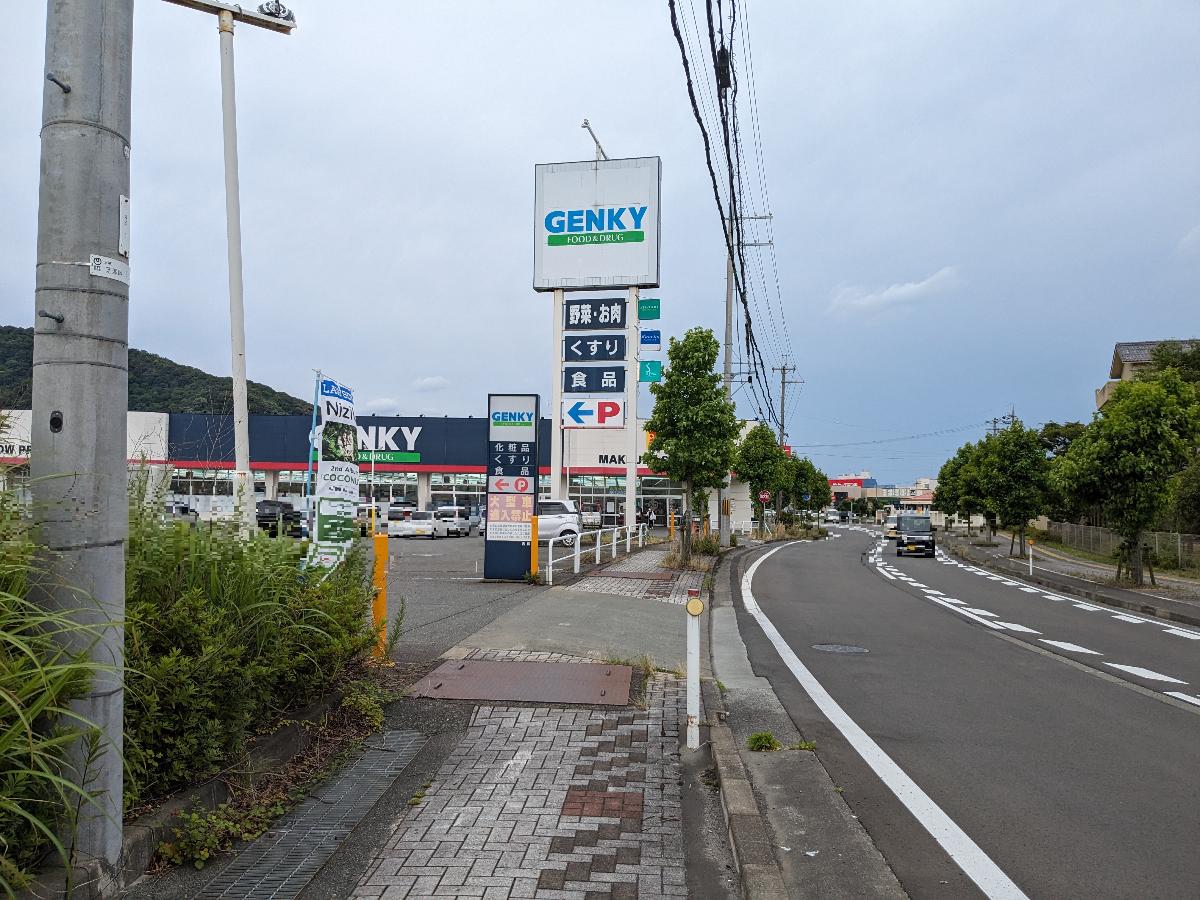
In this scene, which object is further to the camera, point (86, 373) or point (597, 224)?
point (597, 224)

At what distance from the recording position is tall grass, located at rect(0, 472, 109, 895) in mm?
2826

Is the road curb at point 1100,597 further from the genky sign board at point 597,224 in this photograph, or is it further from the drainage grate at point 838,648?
the genky sign board at point 597,224

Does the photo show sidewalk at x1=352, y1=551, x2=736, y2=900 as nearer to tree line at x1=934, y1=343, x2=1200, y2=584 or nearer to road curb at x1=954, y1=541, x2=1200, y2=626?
road curb at x1=954, y1=541, x2=1200, y2=626

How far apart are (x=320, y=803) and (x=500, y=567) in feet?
35.5

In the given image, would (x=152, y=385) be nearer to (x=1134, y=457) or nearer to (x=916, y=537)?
(x=1134, y=457)

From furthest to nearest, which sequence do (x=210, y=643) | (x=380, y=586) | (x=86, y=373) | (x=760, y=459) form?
(x=760, y=459), (x=380, y=586), (x=210, y=643), (x=86, y=373)

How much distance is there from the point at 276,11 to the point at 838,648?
11281mm

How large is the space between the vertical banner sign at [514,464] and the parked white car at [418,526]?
2468 centimetres

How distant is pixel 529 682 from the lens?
289 inches

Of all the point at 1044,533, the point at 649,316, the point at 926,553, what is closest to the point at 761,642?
the point at 649,316

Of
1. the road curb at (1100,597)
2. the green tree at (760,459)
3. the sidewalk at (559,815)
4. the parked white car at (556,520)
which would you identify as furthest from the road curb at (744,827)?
the green tree at (760,459)

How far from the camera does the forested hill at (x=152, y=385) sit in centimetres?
395

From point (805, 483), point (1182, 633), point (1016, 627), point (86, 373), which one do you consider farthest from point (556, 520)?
point (805, 483)

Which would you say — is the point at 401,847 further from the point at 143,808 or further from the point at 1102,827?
the point at 1102,827
